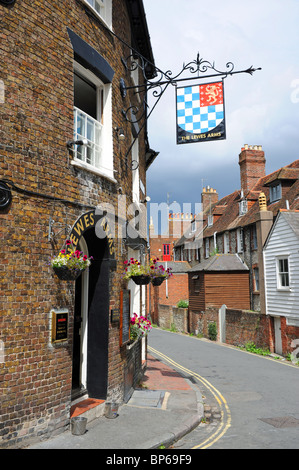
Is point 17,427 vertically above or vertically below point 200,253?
below

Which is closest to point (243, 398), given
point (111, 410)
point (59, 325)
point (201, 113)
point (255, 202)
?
point (111, 410)

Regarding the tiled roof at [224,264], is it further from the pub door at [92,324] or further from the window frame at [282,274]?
the pub door at [92,324]

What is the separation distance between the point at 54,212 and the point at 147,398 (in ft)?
17.5

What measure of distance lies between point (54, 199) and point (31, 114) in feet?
4.55

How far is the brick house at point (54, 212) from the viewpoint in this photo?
214 inches

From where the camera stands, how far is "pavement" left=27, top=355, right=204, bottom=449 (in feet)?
19.2

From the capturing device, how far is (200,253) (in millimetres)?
40750

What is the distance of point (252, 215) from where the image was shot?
28.4 metres

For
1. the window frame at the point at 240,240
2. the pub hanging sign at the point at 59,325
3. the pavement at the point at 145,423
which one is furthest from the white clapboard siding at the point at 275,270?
the pub hanging sign at the point at 59,325

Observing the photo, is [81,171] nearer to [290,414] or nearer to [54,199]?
[54,199]

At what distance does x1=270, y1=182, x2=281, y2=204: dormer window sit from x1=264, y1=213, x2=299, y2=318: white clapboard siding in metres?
6.71

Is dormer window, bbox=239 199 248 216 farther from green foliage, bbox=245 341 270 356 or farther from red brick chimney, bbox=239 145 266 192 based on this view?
green foliage, bbox=245 341 270 356

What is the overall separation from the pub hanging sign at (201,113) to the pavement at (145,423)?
19.4 feet
